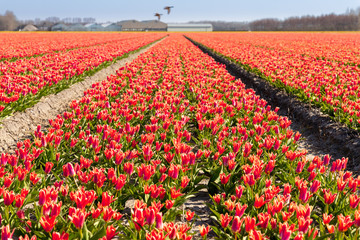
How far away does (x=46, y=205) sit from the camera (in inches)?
103

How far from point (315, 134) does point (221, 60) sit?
1333 centimetres

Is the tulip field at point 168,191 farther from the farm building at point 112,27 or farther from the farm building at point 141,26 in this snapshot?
the farm building at point 141,26

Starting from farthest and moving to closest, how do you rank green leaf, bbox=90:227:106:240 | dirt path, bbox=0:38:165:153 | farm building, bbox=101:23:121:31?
farm building, bbox=101:23:121:31 → dirt path, bbox=0:38:165:153 → green leaf, bbox=90:227:106:240

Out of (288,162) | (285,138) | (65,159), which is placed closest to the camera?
(288,162)

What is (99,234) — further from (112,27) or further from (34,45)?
(112,27)

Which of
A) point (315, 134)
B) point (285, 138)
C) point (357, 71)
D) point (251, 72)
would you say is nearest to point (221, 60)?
point (251, 72)

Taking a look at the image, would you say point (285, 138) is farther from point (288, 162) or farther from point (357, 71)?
point (357, 71)

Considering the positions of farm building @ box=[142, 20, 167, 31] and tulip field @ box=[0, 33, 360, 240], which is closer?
tulip field @ box=[0, 33, 360, 240]

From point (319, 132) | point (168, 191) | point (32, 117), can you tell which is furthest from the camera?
point (32, 117)

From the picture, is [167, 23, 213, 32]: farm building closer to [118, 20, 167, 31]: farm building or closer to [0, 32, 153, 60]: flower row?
[118, 20, 167, 31]: farm building

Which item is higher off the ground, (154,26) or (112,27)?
(154,26)

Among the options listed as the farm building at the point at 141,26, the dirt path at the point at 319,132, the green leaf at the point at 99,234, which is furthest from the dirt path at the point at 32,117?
the farm building at the point at 141,26

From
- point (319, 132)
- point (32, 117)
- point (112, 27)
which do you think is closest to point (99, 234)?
point (32, 117)

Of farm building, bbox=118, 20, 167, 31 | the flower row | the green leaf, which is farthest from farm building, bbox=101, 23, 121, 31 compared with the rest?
the green leaf
